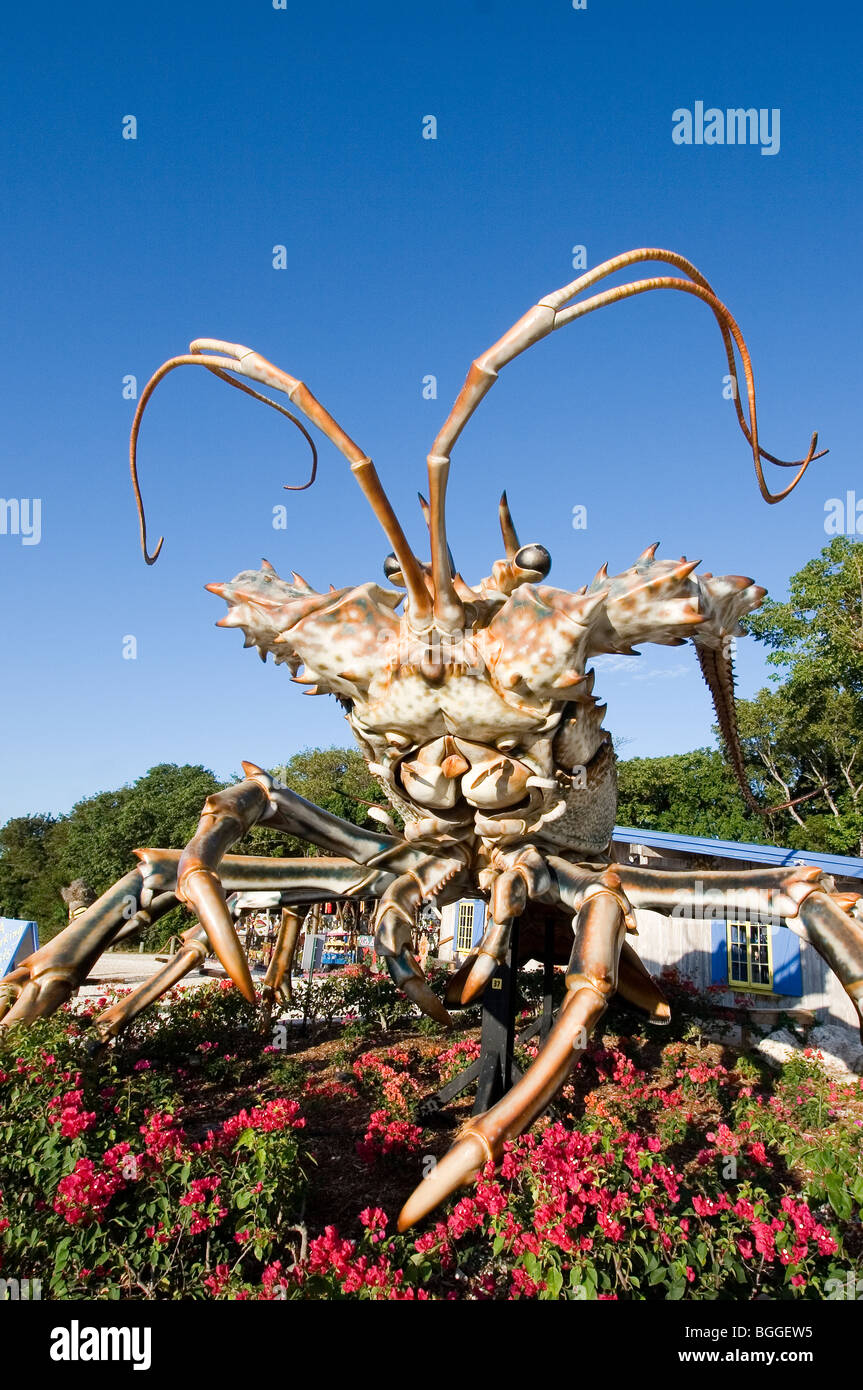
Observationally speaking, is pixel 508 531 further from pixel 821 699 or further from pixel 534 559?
pixel 821 699

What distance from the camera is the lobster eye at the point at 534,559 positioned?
14.1 feet

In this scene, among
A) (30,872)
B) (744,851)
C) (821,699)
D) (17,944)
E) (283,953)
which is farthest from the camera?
A: (30,872)

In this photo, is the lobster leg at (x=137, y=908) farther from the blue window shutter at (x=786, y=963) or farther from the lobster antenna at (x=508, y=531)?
the blue window shutter at (x=786, y=963)

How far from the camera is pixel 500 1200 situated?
149 inches

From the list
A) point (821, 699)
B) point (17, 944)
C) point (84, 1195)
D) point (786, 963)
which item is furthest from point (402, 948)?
point (821, 699)

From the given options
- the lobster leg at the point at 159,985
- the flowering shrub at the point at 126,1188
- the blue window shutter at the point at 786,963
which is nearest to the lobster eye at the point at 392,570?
the lobster leg at the point at 159,985

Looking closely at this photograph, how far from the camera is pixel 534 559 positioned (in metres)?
4.33

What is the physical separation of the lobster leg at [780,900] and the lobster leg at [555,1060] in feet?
1.57

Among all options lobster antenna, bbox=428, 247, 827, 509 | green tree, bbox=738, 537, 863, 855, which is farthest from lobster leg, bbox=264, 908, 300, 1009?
green tree, bbox=738, 537, 863, 855

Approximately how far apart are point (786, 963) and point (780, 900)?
10.6m

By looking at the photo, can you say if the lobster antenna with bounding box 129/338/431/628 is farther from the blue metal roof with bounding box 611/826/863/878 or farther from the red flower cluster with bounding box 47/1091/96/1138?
the blue metal roof with bounding box 611/826/863/878

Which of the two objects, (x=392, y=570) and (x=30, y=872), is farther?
(x=30, y=872)
